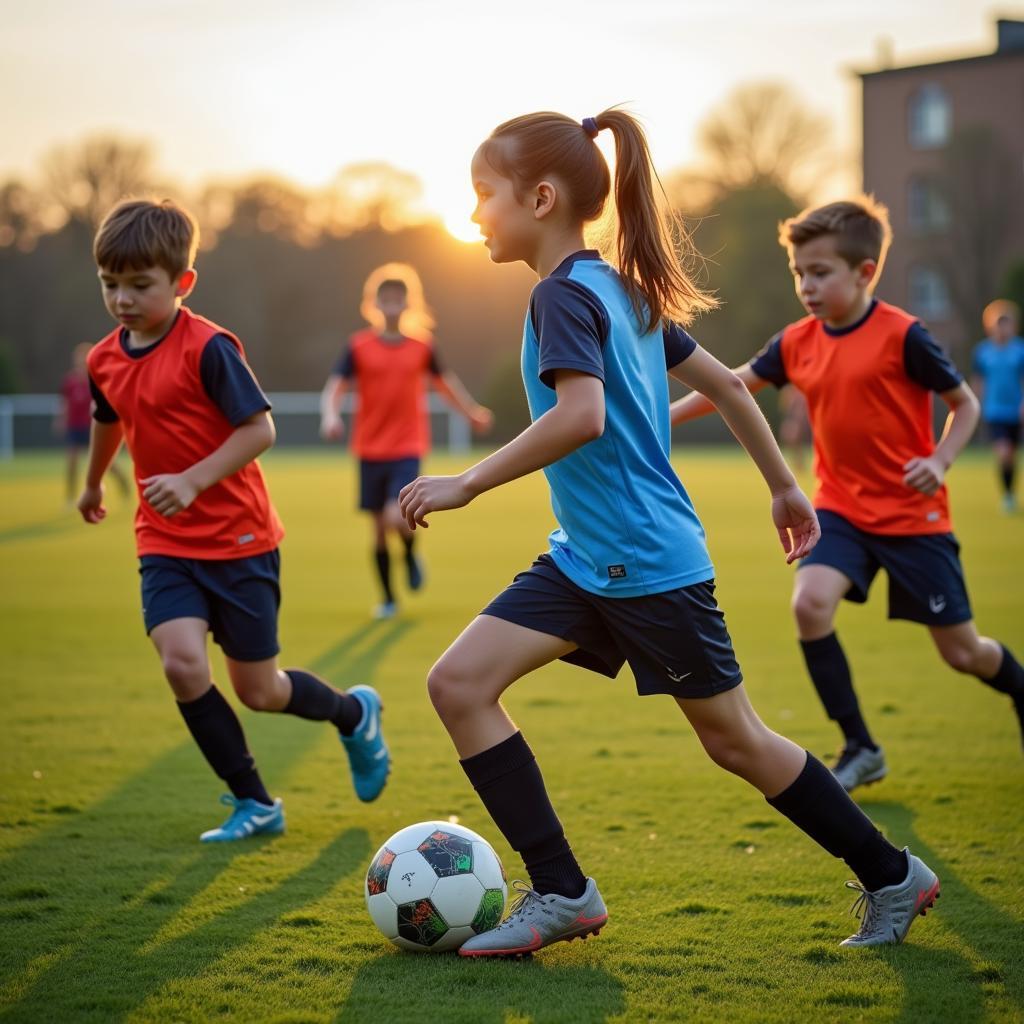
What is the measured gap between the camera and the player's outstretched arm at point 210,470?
12.7 feet

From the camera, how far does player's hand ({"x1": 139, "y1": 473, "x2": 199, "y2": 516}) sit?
3863 mm

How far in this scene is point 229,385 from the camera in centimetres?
416

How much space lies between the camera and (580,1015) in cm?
289

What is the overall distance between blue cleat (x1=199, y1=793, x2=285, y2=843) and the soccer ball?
0.99m

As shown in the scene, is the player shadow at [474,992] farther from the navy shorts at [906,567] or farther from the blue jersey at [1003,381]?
the blue jersey at [1003,381]

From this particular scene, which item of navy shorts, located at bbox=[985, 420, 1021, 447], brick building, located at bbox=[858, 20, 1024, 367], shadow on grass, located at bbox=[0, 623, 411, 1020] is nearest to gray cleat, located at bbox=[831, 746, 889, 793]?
shadow on grass, located at bbox=[0, 623, 411, 1020]

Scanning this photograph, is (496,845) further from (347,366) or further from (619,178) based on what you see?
(347,366)

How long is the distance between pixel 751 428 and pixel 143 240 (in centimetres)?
196

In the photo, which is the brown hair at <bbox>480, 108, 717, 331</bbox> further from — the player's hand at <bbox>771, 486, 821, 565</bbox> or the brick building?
the brick building

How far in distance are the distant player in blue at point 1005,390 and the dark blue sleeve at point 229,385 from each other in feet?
45.7

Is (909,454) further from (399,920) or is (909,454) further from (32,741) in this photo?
(32,741)

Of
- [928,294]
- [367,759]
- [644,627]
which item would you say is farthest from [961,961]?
[928,294]

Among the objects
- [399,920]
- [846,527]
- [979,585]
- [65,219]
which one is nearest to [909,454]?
[846,527]

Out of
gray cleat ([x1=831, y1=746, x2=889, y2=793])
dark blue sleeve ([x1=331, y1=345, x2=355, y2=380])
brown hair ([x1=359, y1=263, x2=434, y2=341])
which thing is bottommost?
gray cleat ([x1=831, y1=746, x2=889, y2=793])
